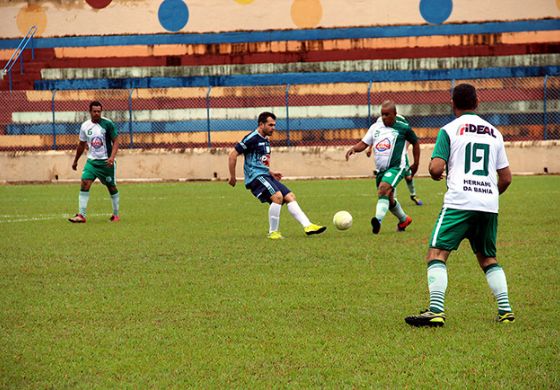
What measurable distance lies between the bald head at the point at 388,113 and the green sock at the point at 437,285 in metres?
6.73

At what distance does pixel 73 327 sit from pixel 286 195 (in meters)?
6.78

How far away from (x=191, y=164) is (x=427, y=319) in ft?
74.5

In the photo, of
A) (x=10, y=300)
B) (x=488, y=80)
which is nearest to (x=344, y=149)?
(x=488, y=80)

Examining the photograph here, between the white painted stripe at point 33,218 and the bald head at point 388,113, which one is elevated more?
the bald head at point 388,113

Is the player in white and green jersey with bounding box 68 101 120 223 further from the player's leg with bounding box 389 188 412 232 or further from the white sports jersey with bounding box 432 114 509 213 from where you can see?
the white sports jersey with bounding box 432 114 509 213

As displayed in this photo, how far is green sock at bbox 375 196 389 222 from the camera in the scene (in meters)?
13.0

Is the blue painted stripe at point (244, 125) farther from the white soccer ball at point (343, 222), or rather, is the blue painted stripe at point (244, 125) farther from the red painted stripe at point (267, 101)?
the white soccer ball at point (343, 222)

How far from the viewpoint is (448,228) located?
6625 mm

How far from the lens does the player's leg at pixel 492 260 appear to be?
21.7ft

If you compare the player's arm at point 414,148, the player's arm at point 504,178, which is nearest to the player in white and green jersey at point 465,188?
the player's arm at point 504,178

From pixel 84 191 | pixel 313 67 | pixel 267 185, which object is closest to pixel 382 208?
pixel 267 185

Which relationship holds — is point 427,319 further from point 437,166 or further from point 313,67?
point 313,67

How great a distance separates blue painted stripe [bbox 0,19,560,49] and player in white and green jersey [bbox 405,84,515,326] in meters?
27.8

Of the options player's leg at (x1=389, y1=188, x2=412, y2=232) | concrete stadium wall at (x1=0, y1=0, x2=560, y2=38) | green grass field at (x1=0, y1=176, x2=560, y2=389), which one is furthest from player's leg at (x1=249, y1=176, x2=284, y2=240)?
concrete stadium wall at (x1=0, y1=0, x2=560, y2=38)
